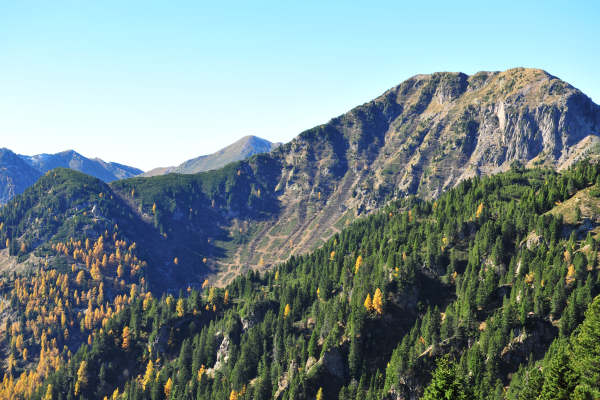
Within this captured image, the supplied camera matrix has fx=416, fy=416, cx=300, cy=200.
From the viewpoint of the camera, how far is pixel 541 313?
426 feet

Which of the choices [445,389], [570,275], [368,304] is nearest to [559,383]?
[445,389]

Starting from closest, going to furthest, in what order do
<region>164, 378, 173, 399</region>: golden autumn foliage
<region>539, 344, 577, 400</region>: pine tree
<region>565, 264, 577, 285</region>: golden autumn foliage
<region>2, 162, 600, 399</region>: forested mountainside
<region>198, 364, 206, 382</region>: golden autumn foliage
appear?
<region>539, 344, 577, 400</region>: pine tree, <region>2, 162, 600, 399</region>: forested mountainside, <region>565, 264, 577, 285</region>: golden autumn foliage, <region>198, 364, 206, 382</region>: golden autumn foliage, <region>164, 378, 173, 399</region>: golden autumn foliage

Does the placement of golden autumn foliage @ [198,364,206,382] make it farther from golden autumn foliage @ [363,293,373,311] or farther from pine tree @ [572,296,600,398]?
pine tree @ [572,296,600,398]

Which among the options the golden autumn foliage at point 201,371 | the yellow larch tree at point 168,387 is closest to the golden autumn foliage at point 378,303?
the golden autumn foliage at point 201,371

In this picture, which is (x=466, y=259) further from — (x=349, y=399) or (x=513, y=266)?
(x=349, y=399)

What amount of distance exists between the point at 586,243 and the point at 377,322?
79.4 metres

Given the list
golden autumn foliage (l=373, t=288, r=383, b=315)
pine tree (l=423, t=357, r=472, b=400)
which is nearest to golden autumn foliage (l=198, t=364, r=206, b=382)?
golden autumn foliage (l=373, t=288, r=383, b=315)

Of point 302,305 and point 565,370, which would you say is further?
point 302,305

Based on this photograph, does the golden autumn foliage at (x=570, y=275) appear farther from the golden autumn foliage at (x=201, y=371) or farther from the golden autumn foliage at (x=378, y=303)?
the golden autumn foliage at (x=201, y=371)

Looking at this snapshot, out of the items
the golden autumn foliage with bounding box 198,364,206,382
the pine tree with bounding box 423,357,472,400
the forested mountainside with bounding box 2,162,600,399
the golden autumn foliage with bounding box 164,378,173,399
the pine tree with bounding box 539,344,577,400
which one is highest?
the pine tree with bounding box 423,357,472,400

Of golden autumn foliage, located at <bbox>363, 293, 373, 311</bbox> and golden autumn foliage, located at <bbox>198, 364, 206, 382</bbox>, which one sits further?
golden autumn foliage, located at <bbox>198, 364, 206, 382</bbox>

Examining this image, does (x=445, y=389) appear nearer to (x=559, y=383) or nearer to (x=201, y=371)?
(x=559, y=383)

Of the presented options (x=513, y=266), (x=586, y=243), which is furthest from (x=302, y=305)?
(x=586, y=243)

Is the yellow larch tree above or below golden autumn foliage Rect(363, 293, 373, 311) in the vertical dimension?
below
